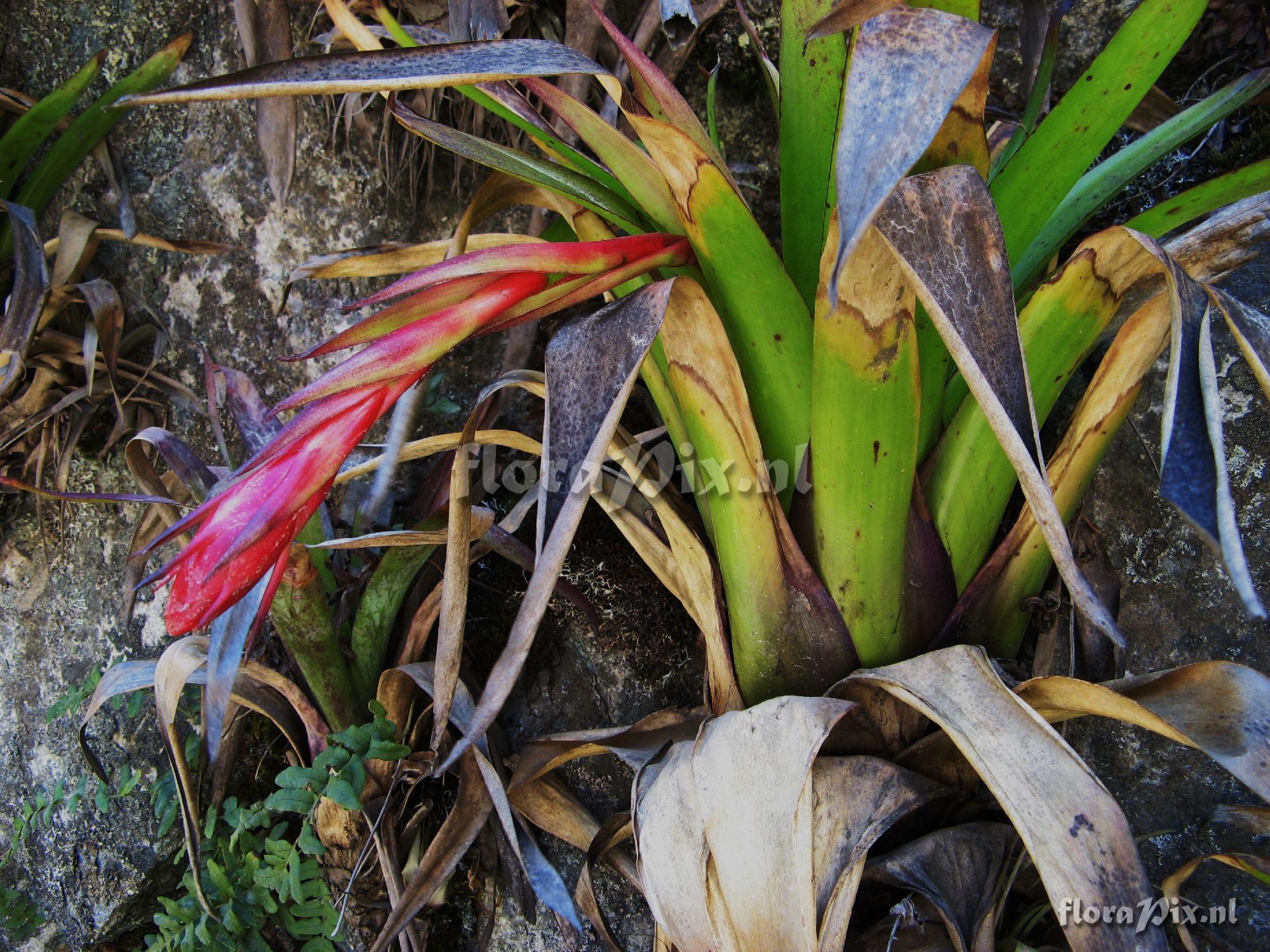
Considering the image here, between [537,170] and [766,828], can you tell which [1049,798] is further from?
[537,170]

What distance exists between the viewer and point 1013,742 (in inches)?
21.6

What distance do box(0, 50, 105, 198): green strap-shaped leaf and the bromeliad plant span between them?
0.60m

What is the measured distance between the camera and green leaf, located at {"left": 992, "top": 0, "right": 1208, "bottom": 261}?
669 mm

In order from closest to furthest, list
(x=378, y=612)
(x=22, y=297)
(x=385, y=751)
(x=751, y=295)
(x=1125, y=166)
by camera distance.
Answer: (x=751, y=295) < (x=1125, y=166) < (x=385, y=751) < (x=378, y=612) < (x=22, y=297)

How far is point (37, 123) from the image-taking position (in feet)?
3.99

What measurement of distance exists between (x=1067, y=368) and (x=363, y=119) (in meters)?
1.01

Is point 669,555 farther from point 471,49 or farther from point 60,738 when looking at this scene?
point 60,738

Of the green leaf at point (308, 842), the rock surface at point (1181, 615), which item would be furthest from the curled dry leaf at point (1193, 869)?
the green leaf at point (308, 842)

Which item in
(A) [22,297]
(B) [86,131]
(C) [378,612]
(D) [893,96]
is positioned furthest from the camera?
(B) [86,131]

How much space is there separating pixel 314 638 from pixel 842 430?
63 centimetres

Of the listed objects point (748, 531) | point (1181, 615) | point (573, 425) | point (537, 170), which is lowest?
point (1181, 615)

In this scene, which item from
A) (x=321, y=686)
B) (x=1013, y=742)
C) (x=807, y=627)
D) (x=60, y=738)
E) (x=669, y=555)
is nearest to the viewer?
(x=1013, y=742)

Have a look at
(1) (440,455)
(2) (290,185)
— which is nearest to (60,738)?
(1) (440,455)

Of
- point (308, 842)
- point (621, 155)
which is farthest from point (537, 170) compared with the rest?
point (308, 842)
